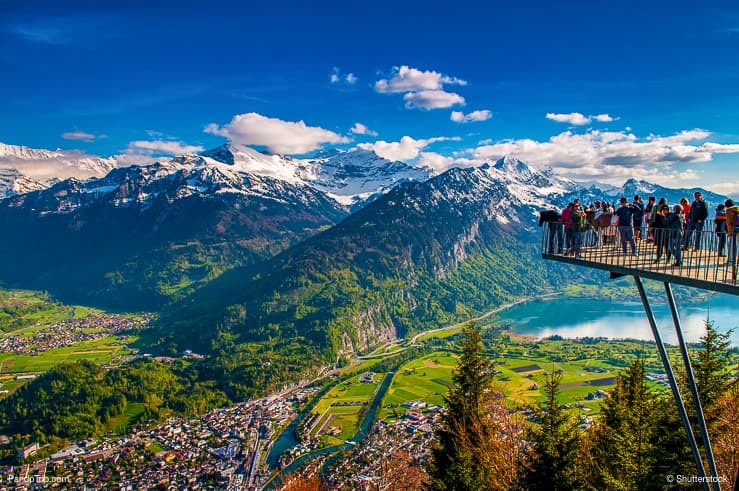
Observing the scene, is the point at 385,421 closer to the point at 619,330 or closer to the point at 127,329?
the point at 619,330

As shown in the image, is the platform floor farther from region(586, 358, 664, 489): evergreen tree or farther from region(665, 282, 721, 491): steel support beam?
region(586, 358, 664, 489): evergreen tree

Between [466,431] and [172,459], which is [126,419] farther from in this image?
[466,431]

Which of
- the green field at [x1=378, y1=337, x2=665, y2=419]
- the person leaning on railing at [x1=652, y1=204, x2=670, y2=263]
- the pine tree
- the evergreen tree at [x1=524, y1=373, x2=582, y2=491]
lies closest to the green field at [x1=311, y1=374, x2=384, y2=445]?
the green field at [x1=378, y1=337, x2=665, y2=419]

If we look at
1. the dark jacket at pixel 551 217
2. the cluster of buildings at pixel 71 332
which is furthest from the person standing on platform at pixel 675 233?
the cluster of buildings at pixel 71 332

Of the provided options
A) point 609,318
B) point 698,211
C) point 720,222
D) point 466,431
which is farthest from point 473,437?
point 609,318

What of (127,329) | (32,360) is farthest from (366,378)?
(127,329)

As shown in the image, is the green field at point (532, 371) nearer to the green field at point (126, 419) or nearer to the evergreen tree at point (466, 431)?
the green field at point (126, 419)
